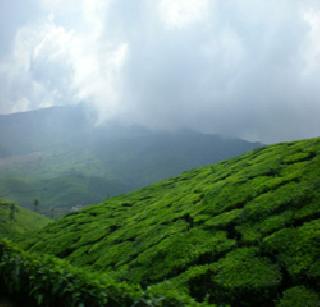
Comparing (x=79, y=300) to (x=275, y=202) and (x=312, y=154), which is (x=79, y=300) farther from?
(x=312, y=154)

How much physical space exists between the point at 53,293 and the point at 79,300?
1604 mm

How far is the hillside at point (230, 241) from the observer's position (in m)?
17.2

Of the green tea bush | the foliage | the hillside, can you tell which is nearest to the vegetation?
the green tea bush

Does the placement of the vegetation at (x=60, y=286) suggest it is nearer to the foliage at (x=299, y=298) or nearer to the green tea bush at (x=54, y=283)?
the green tea bush at (x=54, y=283)

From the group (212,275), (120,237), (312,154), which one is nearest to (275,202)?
(212,275)

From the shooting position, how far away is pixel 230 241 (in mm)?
21344

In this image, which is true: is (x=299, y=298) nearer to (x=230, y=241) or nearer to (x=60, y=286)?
(x=230, y=241)

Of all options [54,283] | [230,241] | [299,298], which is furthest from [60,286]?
[230,241]

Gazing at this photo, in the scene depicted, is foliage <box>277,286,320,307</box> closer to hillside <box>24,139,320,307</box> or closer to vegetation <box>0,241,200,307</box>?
hillside <box>24,139,320,307</box>

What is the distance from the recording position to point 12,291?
1609 centimetres

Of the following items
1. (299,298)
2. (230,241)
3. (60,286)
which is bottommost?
(299,298)

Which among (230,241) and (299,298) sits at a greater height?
(230,241)

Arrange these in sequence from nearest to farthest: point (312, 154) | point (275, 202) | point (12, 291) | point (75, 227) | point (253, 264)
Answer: point (12, 291)
point (253, 264)
point (275, 202)
point (312, 154)
point (75, 227)

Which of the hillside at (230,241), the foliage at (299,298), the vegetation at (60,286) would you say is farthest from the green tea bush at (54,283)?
the foliage at (299,298)
